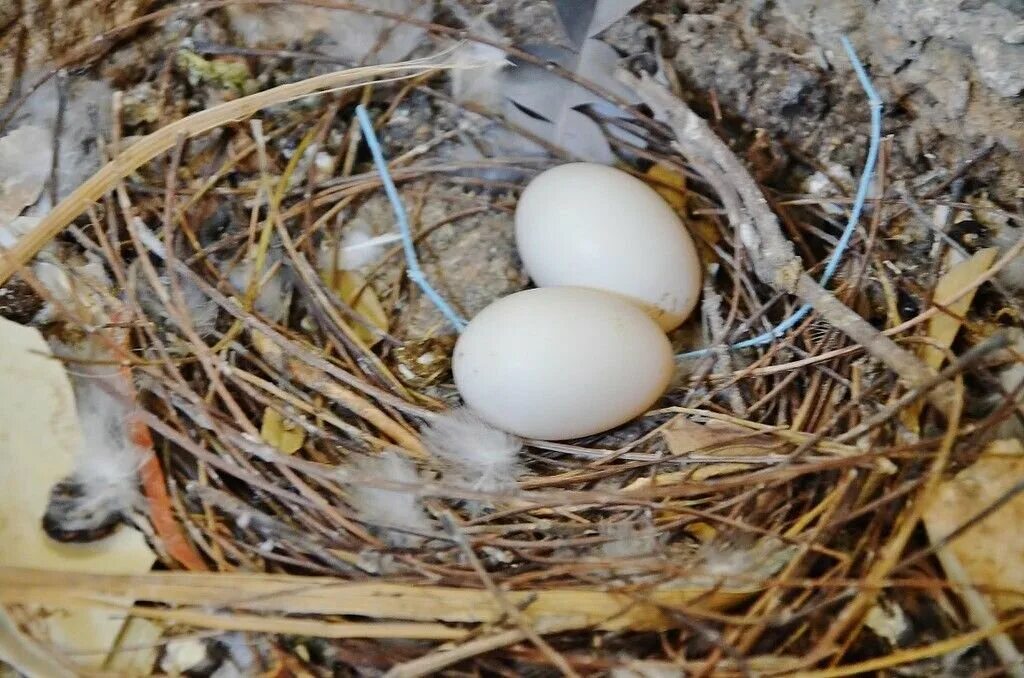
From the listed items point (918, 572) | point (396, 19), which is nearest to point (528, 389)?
point (918, 572)

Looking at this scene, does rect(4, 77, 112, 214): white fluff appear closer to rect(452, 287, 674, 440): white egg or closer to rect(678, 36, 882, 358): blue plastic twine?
rect(452, 287, 674, 440): white egg

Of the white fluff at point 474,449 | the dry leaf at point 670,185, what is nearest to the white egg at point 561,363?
the white fluff at point 474,449

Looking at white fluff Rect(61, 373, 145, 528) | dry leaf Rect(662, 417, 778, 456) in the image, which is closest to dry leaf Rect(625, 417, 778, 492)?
dry leaf Rect(662, 417, 778, 456)

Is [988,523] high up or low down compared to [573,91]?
down

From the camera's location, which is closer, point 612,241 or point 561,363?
point 561,363

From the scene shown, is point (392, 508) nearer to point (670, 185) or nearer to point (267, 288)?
point (267, 288)

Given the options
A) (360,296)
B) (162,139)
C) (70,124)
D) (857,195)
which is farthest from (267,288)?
(857,195)

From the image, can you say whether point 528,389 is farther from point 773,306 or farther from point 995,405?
point 995,405
